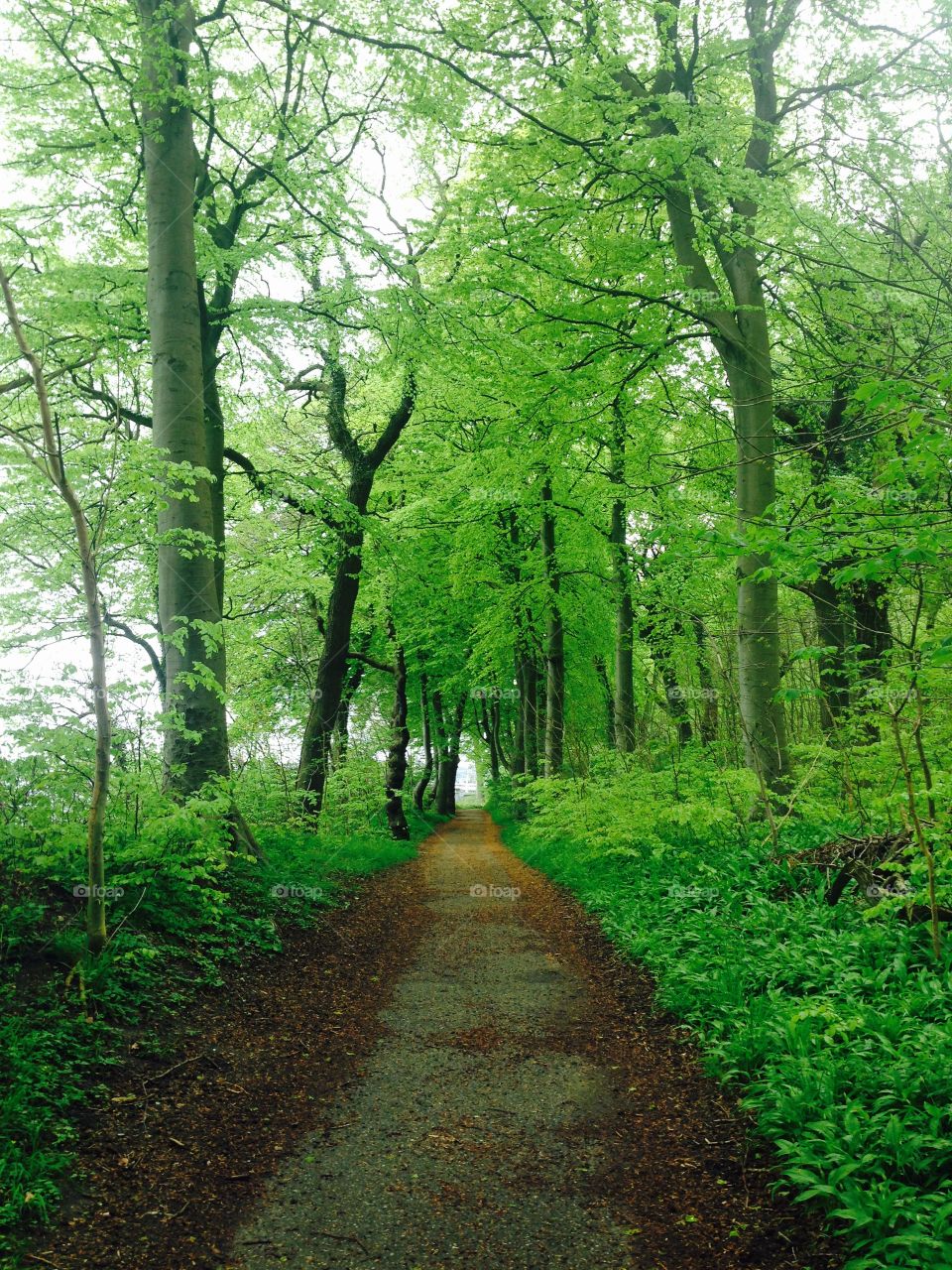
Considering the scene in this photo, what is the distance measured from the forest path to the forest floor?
13 millimetres

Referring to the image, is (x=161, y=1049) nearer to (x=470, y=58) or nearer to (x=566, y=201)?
(x=566, y=201)

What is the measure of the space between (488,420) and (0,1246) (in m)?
11.4

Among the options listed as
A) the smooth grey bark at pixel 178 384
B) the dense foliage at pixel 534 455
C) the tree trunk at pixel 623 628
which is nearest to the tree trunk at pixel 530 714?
the tree trunk at pixel 623 628

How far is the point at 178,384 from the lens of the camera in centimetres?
760

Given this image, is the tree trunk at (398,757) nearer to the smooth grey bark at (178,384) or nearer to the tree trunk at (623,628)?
the tree trunk at (623,628)

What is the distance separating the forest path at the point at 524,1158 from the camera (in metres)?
3.26

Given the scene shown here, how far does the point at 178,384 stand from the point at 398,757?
36.6ft

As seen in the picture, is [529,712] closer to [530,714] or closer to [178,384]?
[530,714]

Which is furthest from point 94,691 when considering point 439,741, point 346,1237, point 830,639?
point 439,741

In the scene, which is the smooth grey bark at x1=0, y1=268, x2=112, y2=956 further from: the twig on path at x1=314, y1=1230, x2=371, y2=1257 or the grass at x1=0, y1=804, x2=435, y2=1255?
the twig on path at x1=314, y1=1230, x2=371, y2=1257

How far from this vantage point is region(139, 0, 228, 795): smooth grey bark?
24.0 ft

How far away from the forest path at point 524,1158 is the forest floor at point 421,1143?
0.01 meters

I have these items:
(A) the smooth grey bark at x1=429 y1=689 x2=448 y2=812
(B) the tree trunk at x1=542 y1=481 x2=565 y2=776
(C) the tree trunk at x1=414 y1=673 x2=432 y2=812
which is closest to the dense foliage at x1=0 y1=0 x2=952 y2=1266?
(B) the tree trunk at x1=542 y1=481 x2=565 y2=776

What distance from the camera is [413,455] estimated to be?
56.8 ft
